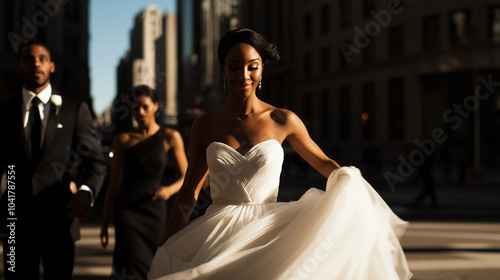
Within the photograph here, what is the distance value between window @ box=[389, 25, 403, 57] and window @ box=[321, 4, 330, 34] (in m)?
6.97

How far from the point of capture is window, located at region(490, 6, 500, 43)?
3281 cm

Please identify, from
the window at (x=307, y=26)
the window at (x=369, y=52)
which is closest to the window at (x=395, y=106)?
the window at (x=369, y=52)

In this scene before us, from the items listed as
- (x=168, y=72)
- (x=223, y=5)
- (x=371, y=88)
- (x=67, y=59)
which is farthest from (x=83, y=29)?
(x=168, y=72)

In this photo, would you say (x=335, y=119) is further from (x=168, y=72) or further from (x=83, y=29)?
(x=168, y=72)

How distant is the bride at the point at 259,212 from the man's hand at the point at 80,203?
922 millimetres

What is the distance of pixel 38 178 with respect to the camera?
133 inches

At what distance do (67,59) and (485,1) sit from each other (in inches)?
1586

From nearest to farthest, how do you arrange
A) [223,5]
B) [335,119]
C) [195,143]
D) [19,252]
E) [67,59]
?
[195,143], [19,252], [335,119], [67,59], [223,5]

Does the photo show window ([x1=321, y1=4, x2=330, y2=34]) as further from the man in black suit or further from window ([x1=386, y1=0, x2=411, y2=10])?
the man in black suit

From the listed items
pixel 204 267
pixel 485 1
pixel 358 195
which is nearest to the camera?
pixel 204 267

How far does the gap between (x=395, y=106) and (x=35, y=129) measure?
3685 centimetres

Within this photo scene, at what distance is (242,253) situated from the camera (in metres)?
2.44

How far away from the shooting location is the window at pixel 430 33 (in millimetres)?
35469

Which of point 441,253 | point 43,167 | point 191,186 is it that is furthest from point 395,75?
point 191,186
